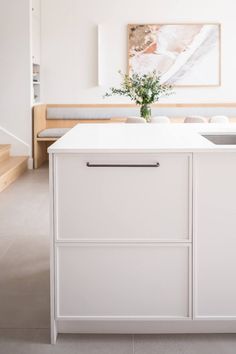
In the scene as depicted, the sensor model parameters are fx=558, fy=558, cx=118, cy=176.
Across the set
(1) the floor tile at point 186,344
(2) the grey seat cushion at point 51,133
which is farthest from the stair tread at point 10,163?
(1) the floor tile at point 186,344

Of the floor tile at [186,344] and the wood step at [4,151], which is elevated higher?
the wood step at [4,151]

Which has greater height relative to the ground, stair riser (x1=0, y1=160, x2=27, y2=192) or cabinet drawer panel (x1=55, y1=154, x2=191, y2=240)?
cabinet drawer panel (x1=55, y1=154, x2=191, y2=240)

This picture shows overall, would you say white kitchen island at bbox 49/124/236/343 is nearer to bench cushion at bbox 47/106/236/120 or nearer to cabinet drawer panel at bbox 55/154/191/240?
cabinet drawer panel at bbox 55/154/191/240

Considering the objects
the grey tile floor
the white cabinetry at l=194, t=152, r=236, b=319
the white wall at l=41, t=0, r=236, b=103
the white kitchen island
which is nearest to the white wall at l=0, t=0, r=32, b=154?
the white wall at l=41, t=0, r=236, b=103

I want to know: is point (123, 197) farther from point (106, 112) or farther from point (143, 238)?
point (106, 112)

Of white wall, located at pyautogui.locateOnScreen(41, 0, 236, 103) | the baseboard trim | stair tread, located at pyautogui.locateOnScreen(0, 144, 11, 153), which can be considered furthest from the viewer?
white wall, located at pyautogui.locateOnScreen(41, 0, 236, 103)

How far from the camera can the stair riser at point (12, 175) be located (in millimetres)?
6242

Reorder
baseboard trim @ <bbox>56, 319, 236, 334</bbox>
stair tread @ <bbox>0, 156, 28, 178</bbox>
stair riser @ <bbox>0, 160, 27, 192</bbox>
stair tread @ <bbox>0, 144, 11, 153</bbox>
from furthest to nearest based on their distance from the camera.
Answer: stair tread @ <bbox>0, 144, 11, 153</bbox>, stair tread @ <bbox>0, 156, 28, 178</bbox>, stair riser @ <bbox>0, 160, 27, 192</bbox>, baseboard trim @ <bbox>56, 319, 236, 334</bbox>

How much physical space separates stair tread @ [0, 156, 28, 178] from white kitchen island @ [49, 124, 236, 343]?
13.2 feet

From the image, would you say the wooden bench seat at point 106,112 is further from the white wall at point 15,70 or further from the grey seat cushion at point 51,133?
the white wall at point 15,70

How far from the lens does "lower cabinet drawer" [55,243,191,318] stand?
2381 millimetres

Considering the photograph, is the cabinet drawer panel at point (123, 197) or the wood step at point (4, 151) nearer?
Answer: the cabinet drawer panel at point (123, 197)

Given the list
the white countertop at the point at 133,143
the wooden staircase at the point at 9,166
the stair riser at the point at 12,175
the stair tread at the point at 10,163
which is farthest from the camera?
the stair tread at the point at 10,163

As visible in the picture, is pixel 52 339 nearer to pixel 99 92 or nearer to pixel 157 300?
pixel 157 300
